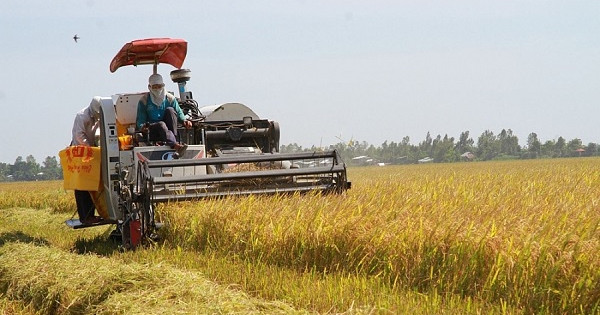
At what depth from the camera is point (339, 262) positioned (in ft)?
24.9

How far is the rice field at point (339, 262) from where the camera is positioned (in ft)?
18.9

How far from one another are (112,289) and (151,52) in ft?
20.9

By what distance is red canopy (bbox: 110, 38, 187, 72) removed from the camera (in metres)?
12.0

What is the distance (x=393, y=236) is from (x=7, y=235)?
6890 mm

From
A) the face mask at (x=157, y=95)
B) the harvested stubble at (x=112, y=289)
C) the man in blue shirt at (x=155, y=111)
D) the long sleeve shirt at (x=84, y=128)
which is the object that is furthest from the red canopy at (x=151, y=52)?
the harvested stubble at (x=112, y=289)

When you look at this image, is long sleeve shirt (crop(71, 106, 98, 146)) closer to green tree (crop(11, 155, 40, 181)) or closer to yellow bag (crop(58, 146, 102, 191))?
yellow bag (crop(58, 146, 102, 191))

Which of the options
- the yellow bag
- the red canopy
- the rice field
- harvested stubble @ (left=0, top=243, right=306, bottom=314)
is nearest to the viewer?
harvested stubble @ (left=0, top=243, right=306, bottom=314)

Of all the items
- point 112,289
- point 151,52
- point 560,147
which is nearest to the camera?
point 112,289

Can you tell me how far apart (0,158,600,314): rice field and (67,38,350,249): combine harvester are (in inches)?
13.2

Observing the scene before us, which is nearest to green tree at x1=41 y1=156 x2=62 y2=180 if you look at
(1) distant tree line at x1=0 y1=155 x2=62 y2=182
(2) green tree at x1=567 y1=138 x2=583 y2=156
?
(1) distant tree line at x1=0 y1=155 x2=62 y2=182

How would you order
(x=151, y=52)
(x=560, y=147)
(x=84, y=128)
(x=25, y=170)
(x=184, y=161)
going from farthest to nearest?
(x=25, y=170), (x=560, y=147), (x=151, y=52), (x=84, y=128), (x=184, y=161)

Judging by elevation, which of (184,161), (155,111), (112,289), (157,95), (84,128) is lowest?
(112,289)

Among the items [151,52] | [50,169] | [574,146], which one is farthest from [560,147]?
[151,52]

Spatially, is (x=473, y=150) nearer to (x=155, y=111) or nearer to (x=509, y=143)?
(x=509, y=143)
